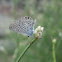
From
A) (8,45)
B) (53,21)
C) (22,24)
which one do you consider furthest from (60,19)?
(22,24)

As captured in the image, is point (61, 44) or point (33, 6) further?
point (33, 6)

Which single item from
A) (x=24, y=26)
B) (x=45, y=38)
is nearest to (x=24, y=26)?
(x=24, y=26)

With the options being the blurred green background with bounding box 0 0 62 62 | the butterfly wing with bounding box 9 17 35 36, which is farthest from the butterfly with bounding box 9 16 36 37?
the blurred green background with bounding box 0 0 62 62

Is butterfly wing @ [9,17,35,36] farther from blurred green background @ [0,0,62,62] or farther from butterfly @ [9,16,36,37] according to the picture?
blurred green background @ [0,0,62,62]

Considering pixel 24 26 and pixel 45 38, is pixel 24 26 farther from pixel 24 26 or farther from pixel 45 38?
pixel 45 38

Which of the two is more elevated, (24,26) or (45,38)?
(24,26)

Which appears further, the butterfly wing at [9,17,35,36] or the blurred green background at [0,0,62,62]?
the blurred green background at [0,0,62,62]

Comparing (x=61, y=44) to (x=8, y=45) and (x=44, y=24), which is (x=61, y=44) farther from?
(x=8, y=45)

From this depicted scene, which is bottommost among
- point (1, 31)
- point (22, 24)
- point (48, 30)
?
point (1, 31)

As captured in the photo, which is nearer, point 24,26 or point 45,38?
point 24,26

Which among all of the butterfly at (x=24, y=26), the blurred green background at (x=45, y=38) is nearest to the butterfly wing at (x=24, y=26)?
the butterfly at (x=24, y=26)

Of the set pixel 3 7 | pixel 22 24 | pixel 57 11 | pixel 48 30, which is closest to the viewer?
pixel 22 24
